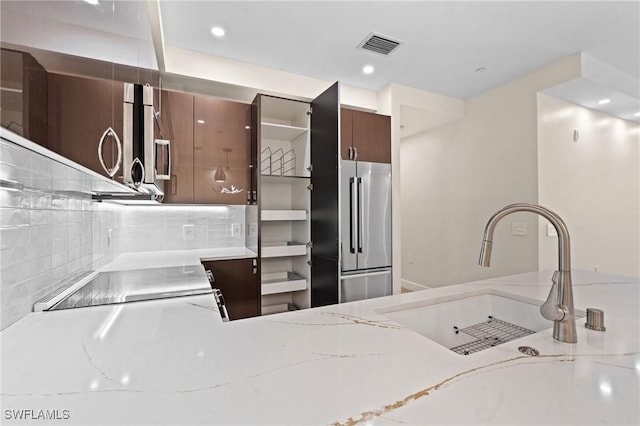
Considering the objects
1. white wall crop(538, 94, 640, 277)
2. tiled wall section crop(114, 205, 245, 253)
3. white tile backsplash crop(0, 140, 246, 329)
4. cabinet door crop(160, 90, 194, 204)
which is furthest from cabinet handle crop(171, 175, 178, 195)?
white wall crop(538, 94, 640, 277)

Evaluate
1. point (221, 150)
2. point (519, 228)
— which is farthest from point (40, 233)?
point (519, 228)

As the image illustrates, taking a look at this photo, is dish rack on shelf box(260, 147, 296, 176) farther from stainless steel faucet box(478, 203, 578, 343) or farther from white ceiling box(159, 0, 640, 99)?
stainless steel faucet box(478, 203, 578, 343)

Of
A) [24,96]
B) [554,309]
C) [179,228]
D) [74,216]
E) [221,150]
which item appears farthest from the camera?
[179,228]

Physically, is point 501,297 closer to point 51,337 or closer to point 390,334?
point 390,334

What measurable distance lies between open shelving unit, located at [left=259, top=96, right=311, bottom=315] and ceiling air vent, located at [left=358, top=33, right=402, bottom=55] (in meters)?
0.77

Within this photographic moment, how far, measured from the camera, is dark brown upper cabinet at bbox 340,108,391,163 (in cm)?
284

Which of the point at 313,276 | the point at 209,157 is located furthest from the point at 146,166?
the point at 313,276

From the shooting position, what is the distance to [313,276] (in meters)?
2.91

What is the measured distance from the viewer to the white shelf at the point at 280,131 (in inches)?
110

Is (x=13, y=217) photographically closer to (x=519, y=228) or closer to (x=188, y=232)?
(x=188, y=232)

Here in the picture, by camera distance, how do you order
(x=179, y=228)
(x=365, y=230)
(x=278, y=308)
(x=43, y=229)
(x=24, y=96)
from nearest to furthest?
(x=24, y=96)
(x=43, y=229)
(x=179, y=228)
(x=365, y=230)
(x=278, y=308)

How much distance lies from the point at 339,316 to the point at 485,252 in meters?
0.50

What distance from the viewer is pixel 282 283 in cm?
285

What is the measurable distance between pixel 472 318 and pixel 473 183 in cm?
269
